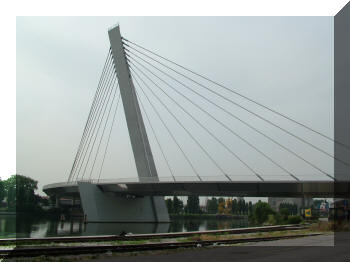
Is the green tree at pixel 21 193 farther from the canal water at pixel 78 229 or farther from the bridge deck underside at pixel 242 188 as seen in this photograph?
the bridge deck underside at pixel 242 188

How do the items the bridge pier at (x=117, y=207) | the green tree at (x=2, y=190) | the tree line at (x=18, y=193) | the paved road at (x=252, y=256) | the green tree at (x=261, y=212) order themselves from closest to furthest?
the paved road at (x=252, y=256) < the bridge pier at (x=117, y=207) < the green tree at (x=261, y=212) < the tree line at (x=18, y=193) < the green tree at (x=2, y=190)

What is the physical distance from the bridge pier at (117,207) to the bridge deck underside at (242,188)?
2.14 meters

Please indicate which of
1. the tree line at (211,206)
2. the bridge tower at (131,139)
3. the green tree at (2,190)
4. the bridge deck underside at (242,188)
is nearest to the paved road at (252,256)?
the bridge deck underside at (242,188)

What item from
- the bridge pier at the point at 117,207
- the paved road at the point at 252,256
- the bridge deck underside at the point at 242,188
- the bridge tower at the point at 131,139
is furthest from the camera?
the bridge pier at the point at 117,207

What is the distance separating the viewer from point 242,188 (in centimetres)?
4012

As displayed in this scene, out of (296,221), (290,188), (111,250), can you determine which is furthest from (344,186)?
(111,250)

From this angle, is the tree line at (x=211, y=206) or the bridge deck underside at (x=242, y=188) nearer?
the bridge deck underside at (x=242, y=188)

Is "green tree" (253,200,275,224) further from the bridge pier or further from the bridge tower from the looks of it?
the bridge tower

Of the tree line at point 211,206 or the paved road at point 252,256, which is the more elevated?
the paved road at point 252,256

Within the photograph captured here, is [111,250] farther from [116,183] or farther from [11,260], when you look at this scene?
[116,183]

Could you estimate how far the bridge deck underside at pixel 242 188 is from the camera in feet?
121

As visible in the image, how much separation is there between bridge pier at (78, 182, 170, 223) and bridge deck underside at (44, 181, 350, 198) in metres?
2.14

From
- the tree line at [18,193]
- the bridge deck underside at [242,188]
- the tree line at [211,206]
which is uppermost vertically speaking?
the bridge deck underside at [242,188]

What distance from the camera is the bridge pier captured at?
49.3 metres
